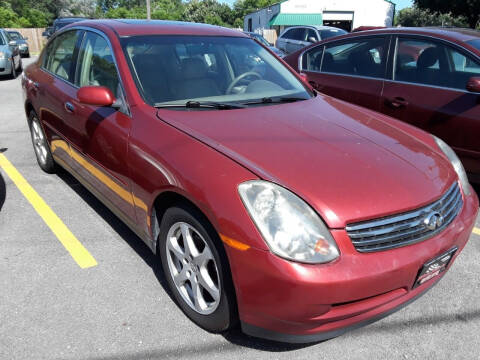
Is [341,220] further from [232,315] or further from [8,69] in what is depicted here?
[8,69]

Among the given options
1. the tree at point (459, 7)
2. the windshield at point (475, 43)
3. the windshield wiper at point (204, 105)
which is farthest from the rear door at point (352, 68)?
the tree at point (459, 7)

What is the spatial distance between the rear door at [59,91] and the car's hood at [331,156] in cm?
142

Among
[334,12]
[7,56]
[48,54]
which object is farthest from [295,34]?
[334,12]

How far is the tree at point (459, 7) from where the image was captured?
26594mm

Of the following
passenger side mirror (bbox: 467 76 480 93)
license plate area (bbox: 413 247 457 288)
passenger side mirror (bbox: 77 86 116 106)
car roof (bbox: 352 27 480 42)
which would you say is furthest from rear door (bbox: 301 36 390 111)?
passenger side mirror (bbox: 77 86 116 106)

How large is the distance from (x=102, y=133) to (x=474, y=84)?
3.12m

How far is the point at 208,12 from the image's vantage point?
276 feet

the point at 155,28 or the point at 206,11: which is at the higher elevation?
the point at 206,11

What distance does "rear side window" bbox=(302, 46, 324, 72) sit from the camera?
217 inches

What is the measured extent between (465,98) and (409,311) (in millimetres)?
2312

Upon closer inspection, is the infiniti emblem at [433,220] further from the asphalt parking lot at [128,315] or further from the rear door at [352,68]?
the rear door at [352,68]

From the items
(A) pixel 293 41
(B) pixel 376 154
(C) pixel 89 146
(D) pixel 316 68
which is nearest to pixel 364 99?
(D) pixel 316 68

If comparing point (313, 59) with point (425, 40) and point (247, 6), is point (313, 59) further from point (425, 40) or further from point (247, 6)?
point (247, 6)

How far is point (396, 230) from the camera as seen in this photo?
6.58ft
